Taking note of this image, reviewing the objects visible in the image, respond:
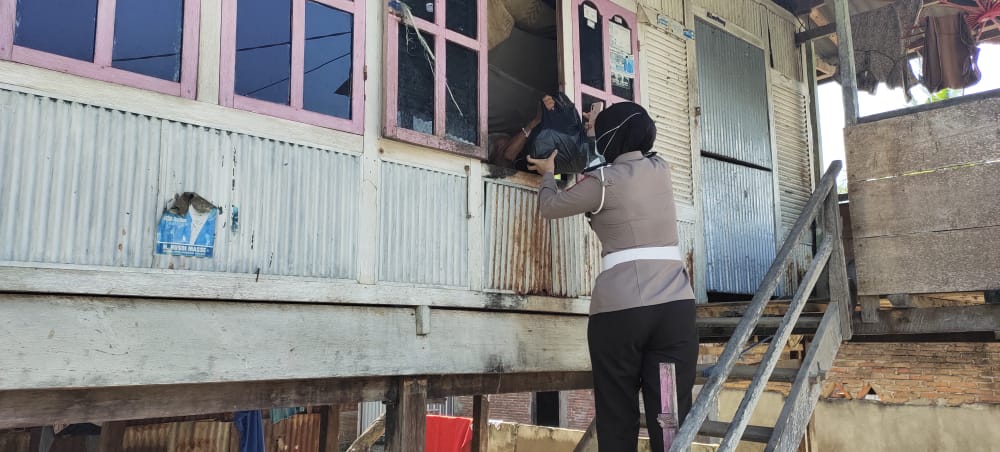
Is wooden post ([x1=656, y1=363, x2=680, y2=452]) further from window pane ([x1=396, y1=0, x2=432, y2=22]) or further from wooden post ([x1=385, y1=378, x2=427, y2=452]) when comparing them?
window pane ([x1=396, y1=0, x2=432, y2=22])

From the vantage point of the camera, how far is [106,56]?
10.7 ft

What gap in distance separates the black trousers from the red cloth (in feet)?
22.3

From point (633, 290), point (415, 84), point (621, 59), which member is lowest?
point (633, 290)

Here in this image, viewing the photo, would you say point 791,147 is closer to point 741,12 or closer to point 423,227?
point 741,12

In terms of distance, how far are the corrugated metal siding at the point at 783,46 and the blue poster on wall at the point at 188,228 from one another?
18.5 feet

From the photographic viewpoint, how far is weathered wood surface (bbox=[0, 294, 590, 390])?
299cm

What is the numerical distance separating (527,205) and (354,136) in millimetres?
1290

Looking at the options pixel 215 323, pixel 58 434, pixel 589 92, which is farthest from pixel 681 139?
pixel 58 434

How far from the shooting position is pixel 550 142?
4383 millimetres

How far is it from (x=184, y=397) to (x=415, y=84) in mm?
2002

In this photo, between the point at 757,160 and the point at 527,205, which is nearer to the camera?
the point at 527,205

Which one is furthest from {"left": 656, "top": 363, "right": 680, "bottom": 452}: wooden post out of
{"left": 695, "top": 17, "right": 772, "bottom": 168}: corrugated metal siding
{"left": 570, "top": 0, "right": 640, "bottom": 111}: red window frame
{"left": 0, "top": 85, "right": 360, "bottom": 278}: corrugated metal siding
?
{"left": 695, "top": 17, "right": 772, "bottom": 168}: corrugated metal siding

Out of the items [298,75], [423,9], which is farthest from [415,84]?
[298,75]

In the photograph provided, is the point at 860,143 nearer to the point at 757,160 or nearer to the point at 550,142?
the point at 757,160
